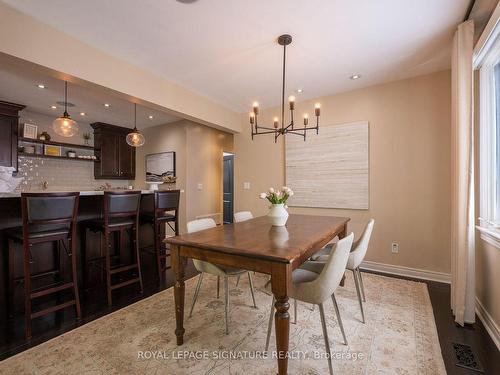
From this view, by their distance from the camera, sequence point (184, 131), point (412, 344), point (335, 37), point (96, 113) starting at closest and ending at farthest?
1. point (412, 344)
2. point (335, 37)
3. point (96, 113)
4. point (184, 131)

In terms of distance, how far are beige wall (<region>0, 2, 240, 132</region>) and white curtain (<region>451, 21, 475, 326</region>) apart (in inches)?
121

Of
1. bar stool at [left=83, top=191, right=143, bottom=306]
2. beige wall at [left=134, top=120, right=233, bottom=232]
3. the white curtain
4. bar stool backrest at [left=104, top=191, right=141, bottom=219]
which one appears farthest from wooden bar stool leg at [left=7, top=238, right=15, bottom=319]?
the white curtain

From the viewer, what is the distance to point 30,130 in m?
4.33

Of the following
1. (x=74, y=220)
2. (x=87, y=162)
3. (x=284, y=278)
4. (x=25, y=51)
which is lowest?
(x=284, y=278)

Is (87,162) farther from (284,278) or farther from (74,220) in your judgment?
(284,278)

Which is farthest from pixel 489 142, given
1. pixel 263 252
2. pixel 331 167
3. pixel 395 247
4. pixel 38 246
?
pixel 38 246

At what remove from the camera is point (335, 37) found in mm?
2287

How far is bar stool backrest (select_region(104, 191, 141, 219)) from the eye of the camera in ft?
8.07

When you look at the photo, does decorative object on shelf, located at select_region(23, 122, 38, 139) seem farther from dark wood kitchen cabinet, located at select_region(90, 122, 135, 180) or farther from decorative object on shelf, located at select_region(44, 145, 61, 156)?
dark wood kitchen cabinet, located at select_region(90, 122, 135, 180)

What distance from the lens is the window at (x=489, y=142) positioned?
2031 mm

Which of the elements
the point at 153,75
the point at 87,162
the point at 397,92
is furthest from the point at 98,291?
the point at 397,92

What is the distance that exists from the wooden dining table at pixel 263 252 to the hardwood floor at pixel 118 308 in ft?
3.41

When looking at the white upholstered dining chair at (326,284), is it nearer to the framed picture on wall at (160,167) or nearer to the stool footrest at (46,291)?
the stool footrest at (46,291)

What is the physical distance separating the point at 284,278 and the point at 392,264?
104 inches
